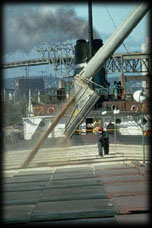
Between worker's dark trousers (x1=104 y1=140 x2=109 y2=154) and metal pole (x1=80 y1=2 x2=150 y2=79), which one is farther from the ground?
metal pole (x1=80 y1=2 x2=150 y2=79)

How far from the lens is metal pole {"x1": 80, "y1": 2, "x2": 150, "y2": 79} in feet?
31.9

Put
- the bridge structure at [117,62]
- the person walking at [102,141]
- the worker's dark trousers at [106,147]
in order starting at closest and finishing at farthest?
1. the person walking at [102,141]
2. the worker's dark trousers at [106,147]
3. the bridge structure at [117,62]

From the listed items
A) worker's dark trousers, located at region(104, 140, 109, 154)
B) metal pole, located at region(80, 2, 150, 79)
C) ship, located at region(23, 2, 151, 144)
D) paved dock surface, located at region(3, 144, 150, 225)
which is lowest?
paved dock surface, located at region(3, 144, 150, 225)

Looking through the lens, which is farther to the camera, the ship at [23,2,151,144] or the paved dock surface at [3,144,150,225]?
the ship at [23,2,151,144]

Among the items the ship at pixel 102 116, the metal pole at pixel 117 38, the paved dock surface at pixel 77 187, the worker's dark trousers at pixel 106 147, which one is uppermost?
the metal pole at pixel 117 38

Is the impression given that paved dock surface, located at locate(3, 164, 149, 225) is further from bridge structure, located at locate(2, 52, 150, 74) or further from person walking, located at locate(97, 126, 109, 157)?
bridge structure, located at locate(2, 52, 150, 74)

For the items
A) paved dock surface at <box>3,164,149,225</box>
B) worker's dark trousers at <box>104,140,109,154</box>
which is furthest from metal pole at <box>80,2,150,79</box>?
worker's dark trousers at <box>104,140,109,154</box>

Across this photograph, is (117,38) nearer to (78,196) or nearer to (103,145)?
(78,196)

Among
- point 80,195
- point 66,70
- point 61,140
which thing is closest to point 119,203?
point 80,195

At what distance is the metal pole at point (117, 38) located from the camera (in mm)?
9711

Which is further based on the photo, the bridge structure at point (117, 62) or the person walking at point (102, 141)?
the bridge structure at point (117, 62)

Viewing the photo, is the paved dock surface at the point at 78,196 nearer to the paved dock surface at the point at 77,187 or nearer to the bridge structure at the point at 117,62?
the paved dock surface at the point at 77,187

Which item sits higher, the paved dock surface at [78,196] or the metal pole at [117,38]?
the metal pole at [117,38]

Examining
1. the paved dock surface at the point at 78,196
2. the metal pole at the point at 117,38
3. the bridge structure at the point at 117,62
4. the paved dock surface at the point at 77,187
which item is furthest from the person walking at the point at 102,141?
the bridge structure at the point at 117,62
